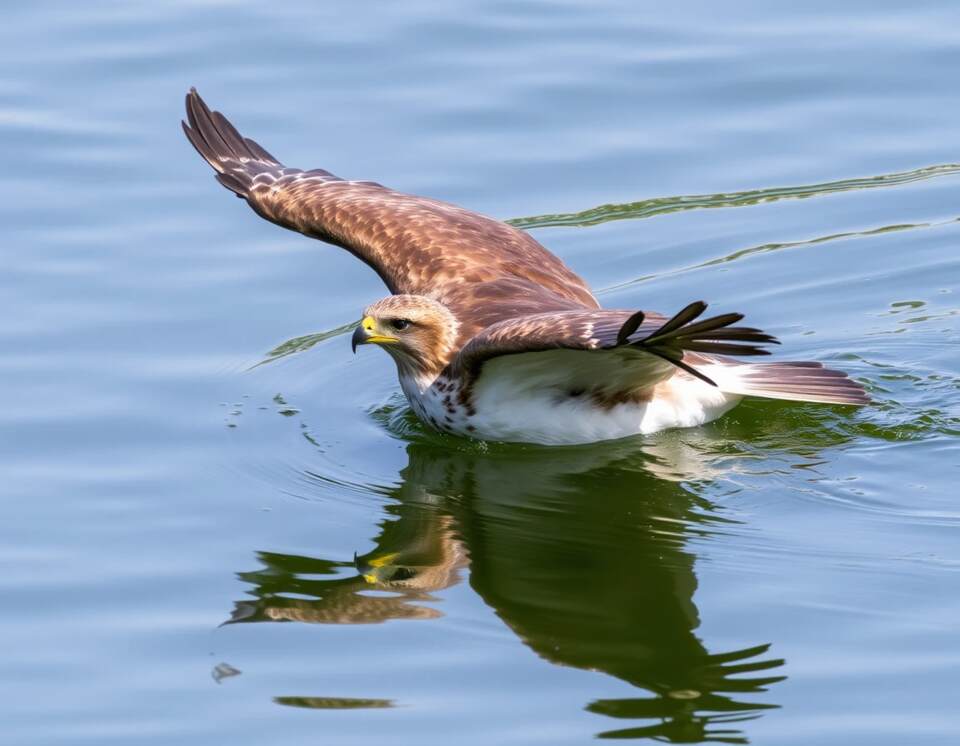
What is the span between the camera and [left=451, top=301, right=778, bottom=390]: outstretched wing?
346 inches

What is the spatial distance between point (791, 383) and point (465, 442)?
1.83 meters

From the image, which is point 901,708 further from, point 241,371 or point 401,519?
point 241,371

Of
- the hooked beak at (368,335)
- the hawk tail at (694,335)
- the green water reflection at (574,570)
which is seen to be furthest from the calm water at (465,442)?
the hawk tail at (694,335)

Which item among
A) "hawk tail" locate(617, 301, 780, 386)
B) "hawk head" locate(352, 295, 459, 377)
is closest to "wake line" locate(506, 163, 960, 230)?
"hawk head" locate(352, 295, 459, 377)

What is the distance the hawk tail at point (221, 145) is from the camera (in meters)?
13.0

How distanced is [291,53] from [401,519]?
6.61 metres

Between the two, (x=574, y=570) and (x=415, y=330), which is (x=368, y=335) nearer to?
(x=415, y=330)

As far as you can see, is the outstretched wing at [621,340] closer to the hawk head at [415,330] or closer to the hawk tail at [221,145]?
the hawk head at [415,330]

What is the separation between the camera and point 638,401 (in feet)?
35.8

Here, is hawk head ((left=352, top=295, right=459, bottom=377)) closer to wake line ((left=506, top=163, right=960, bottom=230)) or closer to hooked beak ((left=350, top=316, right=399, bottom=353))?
hooked beak ((left=350, top=316, right=399, bottom=353))

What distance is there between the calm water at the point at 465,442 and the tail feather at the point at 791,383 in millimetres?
277

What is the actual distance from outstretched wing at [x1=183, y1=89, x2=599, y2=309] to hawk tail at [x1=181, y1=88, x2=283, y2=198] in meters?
0.21

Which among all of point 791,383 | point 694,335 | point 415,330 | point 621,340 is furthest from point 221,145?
point 694,335

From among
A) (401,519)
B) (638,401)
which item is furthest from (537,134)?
(401,519)
